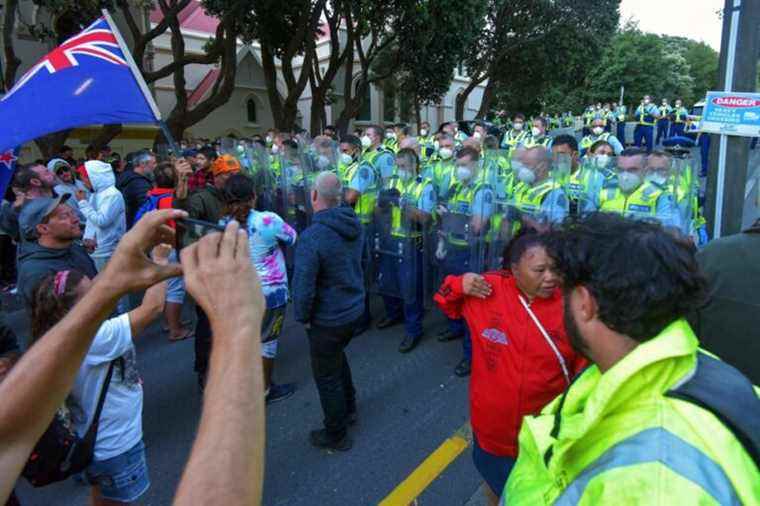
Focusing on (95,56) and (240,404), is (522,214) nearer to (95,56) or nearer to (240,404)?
(95,56)

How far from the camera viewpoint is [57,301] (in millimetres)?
2027

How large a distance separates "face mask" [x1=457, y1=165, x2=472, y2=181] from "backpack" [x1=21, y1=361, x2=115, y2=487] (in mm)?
3801

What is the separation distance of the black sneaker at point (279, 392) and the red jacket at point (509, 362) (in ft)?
6.90

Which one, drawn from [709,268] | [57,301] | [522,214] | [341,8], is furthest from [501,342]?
[341,8]

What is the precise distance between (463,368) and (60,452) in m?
3.17

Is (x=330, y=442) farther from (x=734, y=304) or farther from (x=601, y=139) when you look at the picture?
(x=601, y=139)

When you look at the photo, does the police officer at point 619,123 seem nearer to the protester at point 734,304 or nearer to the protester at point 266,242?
the protester at point 266,242

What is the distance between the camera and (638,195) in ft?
14.0

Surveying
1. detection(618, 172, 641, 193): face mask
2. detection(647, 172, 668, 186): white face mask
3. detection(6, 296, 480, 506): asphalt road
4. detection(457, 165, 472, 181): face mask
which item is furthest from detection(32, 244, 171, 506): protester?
detection(647, 172, 668, 186): white face mask

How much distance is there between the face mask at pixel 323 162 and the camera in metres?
6.39

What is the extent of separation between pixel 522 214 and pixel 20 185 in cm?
470

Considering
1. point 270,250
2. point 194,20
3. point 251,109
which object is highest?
point 194,20

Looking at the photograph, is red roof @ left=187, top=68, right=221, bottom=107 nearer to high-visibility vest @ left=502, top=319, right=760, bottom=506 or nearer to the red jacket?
the red jacket

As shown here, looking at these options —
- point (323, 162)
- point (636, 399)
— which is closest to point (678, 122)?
point (323, 162)
